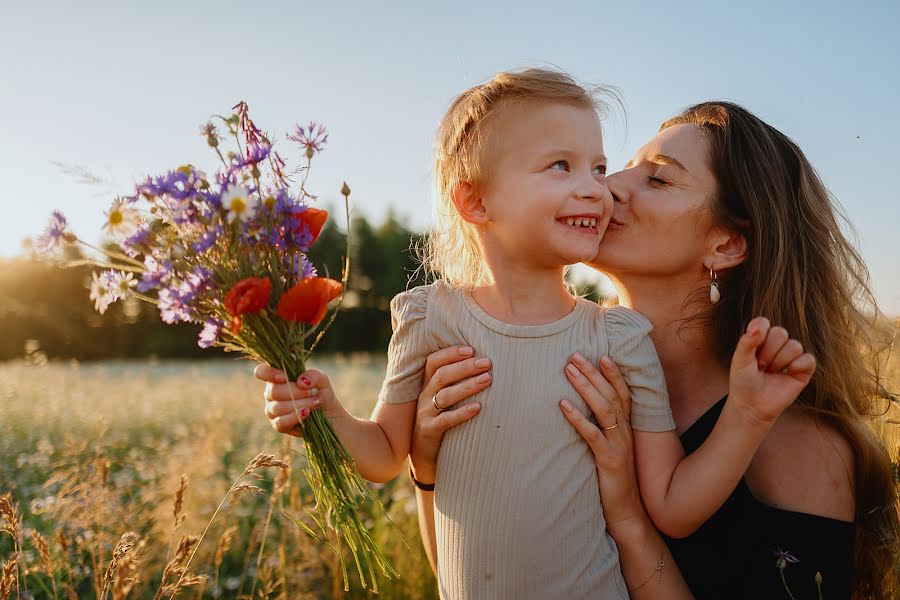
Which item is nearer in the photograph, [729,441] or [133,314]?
[729,441]

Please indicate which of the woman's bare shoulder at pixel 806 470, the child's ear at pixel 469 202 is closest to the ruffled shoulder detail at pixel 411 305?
the child's ear at pixel 469 202

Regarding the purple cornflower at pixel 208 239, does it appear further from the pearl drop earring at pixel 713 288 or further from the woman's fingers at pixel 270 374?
the pearl drop earring at pixel 713 288

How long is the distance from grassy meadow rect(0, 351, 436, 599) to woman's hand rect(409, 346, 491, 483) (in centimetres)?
46

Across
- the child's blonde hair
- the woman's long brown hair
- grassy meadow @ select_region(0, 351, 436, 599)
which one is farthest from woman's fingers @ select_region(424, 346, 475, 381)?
the woman's long brown hair

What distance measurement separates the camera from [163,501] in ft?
15.8

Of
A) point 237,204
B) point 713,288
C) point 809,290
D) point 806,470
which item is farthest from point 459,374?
point 809,290

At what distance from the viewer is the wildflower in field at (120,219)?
1.94 metres

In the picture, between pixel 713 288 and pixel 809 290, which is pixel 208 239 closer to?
pixel 713 288

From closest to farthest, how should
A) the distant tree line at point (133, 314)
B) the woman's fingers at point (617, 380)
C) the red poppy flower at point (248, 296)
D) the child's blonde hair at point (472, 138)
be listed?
the red poppy flower at point (248, 296) → the woman's fingers at point (617, 380) → the child's blonde hair at point (472, 138) → the distant tree line at point (133, 314)

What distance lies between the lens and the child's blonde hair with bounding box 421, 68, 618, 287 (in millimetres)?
2527

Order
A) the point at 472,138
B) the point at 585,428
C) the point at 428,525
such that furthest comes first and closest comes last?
the point at 428,525, the point at 472,138, the point at 585,428

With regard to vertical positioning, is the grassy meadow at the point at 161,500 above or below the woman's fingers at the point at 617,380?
below

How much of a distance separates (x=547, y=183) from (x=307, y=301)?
3.07ft

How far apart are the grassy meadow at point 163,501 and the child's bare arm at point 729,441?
34.4 inches
